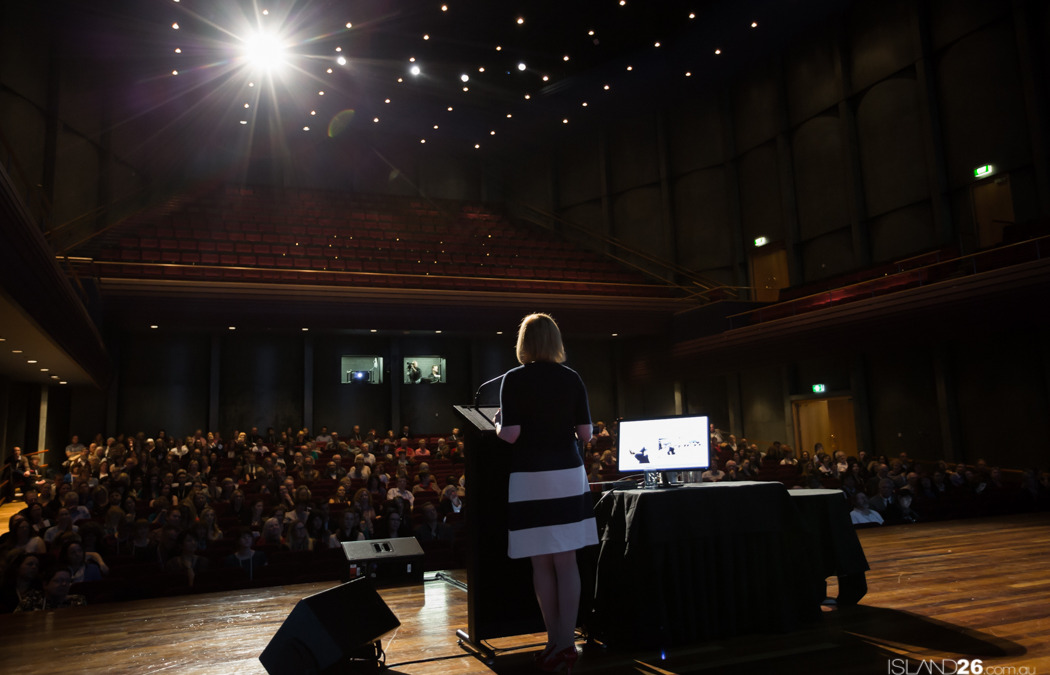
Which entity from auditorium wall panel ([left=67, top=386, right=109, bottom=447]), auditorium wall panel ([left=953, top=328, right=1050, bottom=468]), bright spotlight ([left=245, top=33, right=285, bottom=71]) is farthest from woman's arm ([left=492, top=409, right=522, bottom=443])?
bright spotlight ([left=245, top=33, right=285, bottom=71])

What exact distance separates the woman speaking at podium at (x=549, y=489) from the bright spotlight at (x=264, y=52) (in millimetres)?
13957

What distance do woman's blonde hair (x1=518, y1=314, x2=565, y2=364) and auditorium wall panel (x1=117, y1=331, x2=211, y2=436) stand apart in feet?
43.3

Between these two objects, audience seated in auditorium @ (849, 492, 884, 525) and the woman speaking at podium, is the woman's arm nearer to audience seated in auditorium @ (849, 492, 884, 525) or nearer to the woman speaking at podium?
the woman speaking at podium

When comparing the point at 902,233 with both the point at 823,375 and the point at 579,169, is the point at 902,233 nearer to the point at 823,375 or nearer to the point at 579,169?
the point at 823,375

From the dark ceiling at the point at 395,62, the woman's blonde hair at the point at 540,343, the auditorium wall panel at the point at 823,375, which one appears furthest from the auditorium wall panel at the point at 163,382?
the woman's blonde hair at the point at 540,343

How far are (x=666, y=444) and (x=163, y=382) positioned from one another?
13.3 metres

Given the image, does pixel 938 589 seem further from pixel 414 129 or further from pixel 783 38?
pixel 414 129

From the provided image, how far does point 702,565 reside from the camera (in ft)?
9.24

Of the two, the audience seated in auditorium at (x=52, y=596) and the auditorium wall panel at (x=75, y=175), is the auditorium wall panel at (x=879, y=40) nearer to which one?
the audience seated in auditorium at (x=52, y=596)

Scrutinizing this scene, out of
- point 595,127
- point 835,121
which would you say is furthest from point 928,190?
point 595,127

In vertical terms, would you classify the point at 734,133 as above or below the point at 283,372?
above

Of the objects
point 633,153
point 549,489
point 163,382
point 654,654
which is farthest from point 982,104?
point 163,382

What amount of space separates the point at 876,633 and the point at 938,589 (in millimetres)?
930

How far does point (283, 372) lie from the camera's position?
582 inches
